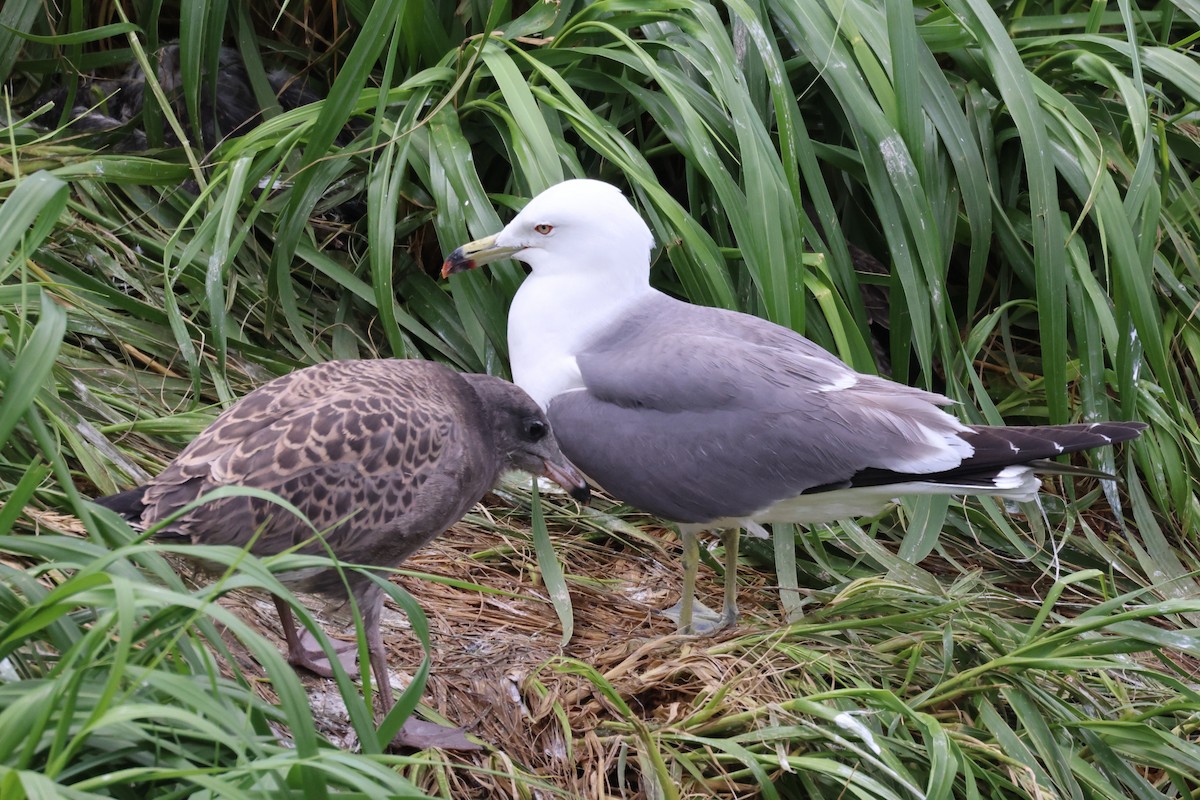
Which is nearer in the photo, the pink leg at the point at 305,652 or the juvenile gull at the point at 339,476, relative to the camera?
the juvenile gull at the point at 339,476

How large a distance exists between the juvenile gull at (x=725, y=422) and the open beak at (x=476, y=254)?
14 cm

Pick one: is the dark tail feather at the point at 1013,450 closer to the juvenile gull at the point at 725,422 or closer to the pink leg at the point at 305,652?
the juvenile gull at the point at 725,422

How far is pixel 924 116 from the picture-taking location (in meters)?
3.72

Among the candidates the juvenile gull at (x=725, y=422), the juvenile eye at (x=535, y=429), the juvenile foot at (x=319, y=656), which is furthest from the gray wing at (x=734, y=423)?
the juvenile foot at (x=319, y=656)

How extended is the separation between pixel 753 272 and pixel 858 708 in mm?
1228

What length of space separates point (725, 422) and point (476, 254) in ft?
2.89

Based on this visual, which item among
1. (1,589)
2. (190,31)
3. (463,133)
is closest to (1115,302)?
(463,133)

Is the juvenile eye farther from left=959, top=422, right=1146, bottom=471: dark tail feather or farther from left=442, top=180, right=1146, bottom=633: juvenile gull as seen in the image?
left=959, top=422, right=1146, bottom=471: dark tail feather

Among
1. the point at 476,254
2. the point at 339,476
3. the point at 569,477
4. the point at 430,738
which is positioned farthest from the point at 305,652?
the point at 476,254

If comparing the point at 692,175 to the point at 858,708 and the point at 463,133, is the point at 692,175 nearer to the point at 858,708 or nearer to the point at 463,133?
the point at 463,133

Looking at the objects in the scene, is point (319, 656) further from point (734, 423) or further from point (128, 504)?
point (734, 423)

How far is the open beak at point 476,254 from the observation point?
11.4ft

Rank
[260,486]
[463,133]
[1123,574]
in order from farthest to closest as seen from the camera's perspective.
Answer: [463,133] < [1123,574] < [260,486]

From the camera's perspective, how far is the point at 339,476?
2529 mm
